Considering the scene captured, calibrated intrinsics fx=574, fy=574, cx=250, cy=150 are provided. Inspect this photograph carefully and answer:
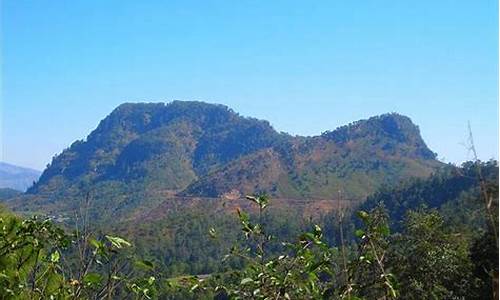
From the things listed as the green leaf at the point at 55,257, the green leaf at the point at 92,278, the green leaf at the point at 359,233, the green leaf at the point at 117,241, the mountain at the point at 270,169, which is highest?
the mountain at the point at 270,169

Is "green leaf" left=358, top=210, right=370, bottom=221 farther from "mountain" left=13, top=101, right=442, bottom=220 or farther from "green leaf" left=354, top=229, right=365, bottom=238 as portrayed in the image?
"mountain" left=13, top=101, right=442, bottom=220

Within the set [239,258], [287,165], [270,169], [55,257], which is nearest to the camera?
[55,257]

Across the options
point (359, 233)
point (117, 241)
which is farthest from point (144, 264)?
point (359, 233)

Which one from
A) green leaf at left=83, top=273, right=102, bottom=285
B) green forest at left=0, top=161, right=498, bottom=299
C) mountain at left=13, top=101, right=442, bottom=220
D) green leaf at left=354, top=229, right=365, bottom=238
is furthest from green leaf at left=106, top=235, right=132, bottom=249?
mountain at left=13, top=101, right=442, bottom=220

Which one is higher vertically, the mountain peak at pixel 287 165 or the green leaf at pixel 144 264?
the mountain peak at pixel 287 165

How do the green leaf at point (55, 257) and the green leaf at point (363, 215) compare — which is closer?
the green leaf at point (363, 215)

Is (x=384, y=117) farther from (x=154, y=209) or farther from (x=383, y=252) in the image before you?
(x=383, y=252)

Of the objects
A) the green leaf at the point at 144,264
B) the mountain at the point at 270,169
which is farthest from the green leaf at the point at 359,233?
the mountain at the point at 270,169

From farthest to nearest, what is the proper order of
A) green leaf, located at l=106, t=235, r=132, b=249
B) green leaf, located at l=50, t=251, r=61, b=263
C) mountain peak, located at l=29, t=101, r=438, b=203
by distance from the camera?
mountain peak, located at l=29, t=101, r=438, b=203 → green leaf, located at l=50, t=251, r=61, b=263 → green leaf, located at l=106, t=235, r=132, b=249

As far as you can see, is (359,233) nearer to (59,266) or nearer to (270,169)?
(59,266)

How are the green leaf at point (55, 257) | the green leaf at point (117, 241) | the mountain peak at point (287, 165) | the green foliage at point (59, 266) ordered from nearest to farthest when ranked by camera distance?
the green leaf at point (117, 241) → the green foliage at point (59, 266) → the green leaf at point (55, 257) → the mountain peak at point (287, 165)

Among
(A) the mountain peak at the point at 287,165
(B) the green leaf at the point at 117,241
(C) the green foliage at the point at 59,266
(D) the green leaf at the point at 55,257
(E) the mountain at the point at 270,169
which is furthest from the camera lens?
(A) the mountain peak at the point at 287,165

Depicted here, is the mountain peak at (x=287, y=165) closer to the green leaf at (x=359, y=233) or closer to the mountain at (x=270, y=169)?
the mountain at (x=270, y=169)

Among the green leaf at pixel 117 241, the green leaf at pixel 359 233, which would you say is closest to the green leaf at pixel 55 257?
the green leaf at pixel 117 241
